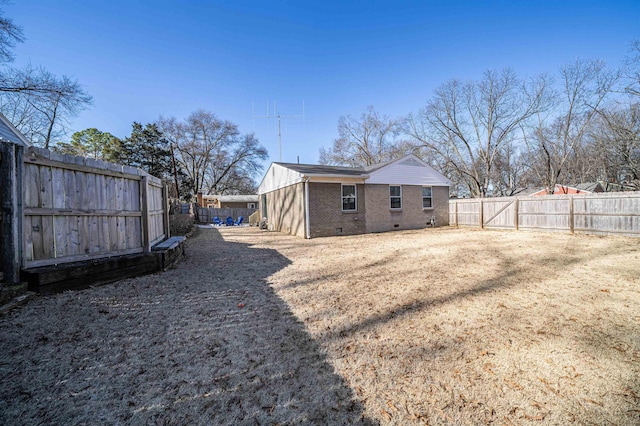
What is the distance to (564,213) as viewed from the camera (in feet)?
39.7

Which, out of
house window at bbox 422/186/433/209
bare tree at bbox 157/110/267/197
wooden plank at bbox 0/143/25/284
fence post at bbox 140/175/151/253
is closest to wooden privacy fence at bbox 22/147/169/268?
fence post at bbox 140/175/151/253

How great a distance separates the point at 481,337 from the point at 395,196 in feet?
43.0

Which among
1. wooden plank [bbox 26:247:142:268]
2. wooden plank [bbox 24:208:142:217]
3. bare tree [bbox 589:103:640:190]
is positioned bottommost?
wooden plank [bbox 26:247:142:268]

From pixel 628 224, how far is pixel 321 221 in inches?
472

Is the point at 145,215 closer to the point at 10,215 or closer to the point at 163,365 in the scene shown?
the point at 10,215

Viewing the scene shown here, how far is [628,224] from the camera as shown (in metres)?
10.3

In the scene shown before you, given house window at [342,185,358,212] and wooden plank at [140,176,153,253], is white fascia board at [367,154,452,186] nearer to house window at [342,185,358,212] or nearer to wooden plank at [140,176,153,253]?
house window at [342,185,358,212]

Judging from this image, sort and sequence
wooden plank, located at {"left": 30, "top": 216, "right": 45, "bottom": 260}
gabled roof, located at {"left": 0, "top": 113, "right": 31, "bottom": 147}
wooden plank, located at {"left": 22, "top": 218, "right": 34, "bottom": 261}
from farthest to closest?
gabled roof, located at {"left": 0, "top": 113, "right": 31, "bottom": 147}, wooden plank, located at {"left": 30, "top": 216, "right": 45, "bottom": 260}, wooden plank, located at {"left": 22, "top": 218, "right": 34, "bottom": 261}

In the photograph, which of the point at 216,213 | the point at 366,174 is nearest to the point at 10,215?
the point at 366,174

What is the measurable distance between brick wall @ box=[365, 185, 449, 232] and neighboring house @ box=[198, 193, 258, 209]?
22.6m

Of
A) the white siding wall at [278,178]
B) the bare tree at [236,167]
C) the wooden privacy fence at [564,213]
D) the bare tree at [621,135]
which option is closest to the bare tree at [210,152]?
the bare tree at [236,167]

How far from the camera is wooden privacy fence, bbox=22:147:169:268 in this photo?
383cm

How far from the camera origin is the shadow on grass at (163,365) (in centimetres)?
193

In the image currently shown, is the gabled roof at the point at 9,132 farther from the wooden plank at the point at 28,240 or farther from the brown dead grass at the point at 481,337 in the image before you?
the brown dead grass at the point at 481,337
